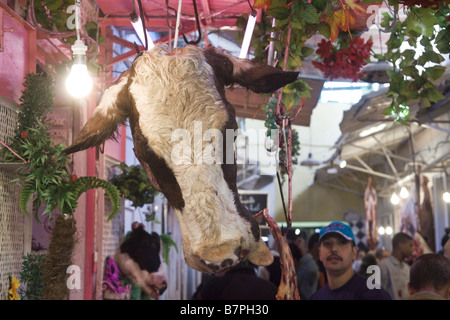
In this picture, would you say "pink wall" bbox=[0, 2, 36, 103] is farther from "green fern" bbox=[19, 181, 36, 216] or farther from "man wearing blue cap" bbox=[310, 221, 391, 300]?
"man wearing blue cap" bbox=[310, 221, 391, 300]

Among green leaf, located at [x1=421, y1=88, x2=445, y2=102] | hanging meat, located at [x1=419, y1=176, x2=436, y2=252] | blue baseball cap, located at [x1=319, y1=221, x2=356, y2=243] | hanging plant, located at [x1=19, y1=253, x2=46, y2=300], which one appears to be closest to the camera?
hanging plant, located at [x1=19, y1=253, x2=46, y2=300]

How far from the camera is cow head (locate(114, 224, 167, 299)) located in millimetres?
5371

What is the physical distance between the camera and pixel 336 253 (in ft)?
12.8

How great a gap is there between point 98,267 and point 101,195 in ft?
1.95

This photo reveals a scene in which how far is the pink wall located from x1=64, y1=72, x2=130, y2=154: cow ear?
3.20 feet

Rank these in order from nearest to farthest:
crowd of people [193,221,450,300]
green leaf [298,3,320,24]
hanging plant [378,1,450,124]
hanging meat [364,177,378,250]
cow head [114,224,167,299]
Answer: green leaf [298,3,320,24] → hanging plant [378,1,450,124] → crowd of people [193,221,450,300] → cow head [114,224,167,299] → hanging meat [364,177,378,250]

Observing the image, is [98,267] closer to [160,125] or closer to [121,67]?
[121,67]

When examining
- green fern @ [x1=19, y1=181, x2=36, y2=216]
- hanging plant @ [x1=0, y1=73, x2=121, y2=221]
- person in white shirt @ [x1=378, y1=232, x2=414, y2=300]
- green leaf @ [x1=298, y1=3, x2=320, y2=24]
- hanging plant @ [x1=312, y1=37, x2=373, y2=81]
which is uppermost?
hanging plant @ [x1=312, y1=37, x2=373, y2=81]

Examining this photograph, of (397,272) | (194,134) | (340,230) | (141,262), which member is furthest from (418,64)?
(397,272)

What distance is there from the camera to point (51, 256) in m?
3.30

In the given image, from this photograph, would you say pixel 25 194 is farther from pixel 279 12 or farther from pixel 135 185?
pixel 135 185

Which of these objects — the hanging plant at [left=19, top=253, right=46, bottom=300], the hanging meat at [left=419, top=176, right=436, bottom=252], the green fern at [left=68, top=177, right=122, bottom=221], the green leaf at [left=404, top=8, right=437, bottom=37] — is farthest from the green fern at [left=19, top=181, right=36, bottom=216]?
the hanging meat at [left=419, top=176, right=436, bottom=252]

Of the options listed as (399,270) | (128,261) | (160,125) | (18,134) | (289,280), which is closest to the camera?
(160,125)
